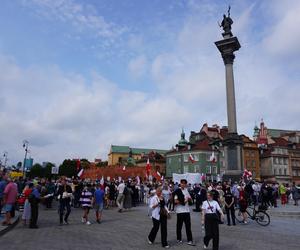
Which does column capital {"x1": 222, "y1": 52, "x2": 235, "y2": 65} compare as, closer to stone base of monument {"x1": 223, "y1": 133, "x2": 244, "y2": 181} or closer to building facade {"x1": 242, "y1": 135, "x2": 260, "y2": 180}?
stone base of monument {"x1": 223, "y1": 133, "x2": 244, "y2": 181}

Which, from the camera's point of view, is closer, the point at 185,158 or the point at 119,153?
the point at 185,158

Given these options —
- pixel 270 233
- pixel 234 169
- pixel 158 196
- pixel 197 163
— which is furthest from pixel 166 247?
pixel 197 163

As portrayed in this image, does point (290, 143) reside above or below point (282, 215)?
above

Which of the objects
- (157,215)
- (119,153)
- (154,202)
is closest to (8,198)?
(154,202)

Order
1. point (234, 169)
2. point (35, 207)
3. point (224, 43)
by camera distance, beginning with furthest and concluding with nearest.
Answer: point (224, 43), point (234, 169), point (35, 207)

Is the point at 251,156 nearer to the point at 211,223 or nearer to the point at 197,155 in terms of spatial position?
the point at 197,155

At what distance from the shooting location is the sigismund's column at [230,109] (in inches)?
1347

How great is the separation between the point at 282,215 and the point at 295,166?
8692cm

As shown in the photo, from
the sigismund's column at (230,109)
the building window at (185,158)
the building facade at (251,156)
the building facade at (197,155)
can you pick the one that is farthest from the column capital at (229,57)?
the building facade at (251,156)

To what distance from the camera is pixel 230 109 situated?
35.9m

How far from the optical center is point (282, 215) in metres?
22.7

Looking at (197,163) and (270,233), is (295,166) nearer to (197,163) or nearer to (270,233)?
(197,163)

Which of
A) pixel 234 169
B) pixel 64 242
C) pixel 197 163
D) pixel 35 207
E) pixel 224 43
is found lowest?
pixel 64 242

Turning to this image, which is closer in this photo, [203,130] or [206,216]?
[206,216]
